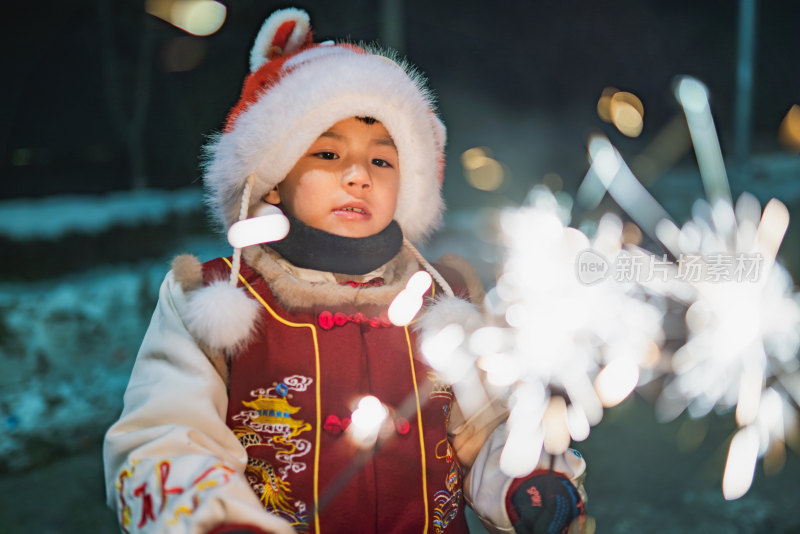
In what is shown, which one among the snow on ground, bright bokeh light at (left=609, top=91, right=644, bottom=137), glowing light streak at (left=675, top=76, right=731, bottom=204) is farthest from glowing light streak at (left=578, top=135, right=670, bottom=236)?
the snow on ground

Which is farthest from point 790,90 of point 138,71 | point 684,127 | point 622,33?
point 138,71

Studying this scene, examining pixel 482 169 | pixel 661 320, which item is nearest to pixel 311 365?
pixel 661 320

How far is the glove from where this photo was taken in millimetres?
1464

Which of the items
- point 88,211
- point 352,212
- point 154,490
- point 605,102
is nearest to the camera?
point 154,490

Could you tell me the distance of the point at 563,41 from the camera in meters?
7.17

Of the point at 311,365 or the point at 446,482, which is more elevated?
the point at 311,365

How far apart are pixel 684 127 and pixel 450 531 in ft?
25.4

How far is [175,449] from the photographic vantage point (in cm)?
131

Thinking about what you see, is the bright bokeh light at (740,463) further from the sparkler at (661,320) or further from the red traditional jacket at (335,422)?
the red traditional jacket at (335,422)

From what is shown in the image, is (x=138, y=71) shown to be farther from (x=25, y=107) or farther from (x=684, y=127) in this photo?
(x=684, y=127)

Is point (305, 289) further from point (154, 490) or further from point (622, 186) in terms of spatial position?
point (622, 186)

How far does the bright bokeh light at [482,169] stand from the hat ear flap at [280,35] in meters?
5.39

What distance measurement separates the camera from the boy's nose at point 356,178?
64.1 inches

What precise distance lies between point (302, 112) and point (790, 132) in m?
8.57
